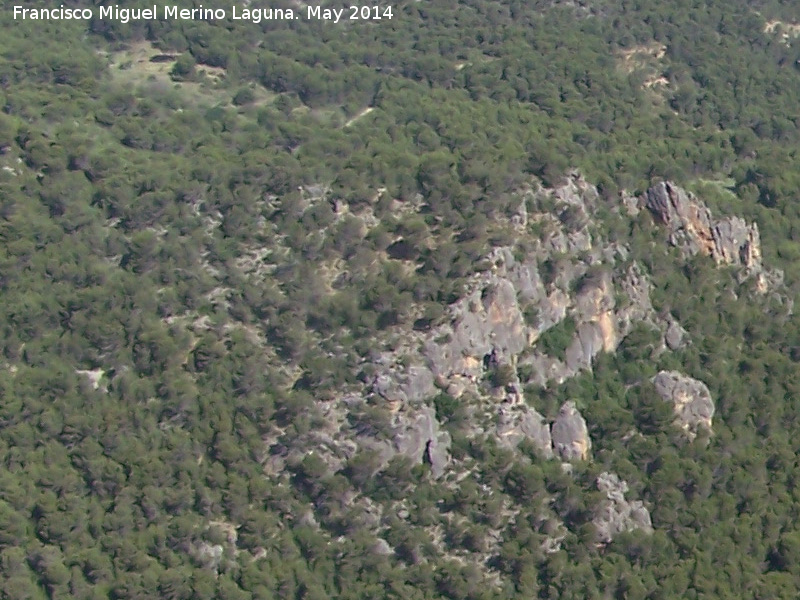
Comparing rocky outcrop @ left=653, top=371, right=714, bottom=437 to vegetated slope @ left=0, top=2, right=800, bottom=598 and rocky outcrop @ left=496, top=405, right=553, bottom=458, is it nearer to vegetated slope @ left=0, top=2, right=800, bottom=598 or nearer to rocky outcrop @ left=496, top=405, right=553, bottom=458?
vegetated slope @ left=0, top=2, right=800, bottom=598

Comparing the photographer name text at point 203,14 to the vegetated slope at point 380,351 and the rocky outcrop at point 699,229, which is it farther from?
the rocky outcrop at point 699,229

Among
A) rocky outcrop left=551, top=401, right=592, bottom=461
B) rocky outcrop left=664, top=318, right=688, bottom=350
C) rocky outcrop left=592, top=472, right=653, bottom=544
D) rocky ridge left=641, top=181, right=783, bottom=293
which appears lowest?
rocky outcrop left=592, top=472, right=653, bottom=544

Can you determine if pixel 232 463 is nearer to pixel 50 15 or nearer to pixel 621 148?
pixel 621 148

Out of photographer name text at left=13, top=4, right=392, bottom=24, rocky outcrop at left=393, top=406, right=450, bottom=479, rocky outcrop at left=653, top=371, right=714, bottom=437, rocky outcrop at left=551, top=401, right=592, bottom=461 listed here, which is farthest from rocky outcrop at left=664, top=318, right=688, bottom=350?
photographer name text at left=13, top=4, right=392, bottom=24

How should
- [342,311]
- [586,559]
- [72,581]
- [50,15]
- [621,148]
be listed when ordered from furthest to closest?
[50,15], [621,148], [342,311], [586,559], [72,581]

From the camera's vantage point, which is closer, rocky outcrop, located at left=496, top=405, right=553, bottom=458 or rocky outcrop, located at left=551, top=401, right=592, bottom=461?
rocky outcrop, located at left=496, top=405, right=553, bottom=458

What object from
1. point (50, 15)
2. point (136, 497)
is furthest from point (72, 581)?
point (50, 15)

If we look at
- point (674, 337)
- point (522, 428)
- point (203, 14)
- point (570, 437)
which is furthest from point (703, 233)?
point (203, 14)

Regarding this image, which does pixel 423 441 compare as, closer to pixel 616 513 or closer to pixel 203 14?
pixel 616 513
